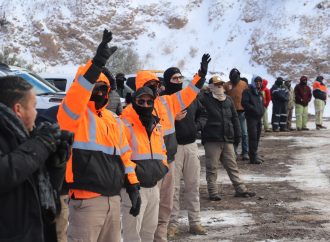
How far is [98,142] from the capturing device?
4613mm

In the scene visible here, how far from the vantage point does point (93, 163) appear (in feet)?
14.9

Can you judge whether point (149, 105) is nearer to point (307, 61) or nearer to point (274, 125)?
point (274, 125)

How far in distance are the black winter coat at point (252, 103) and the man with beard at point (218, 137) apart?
3322 mm

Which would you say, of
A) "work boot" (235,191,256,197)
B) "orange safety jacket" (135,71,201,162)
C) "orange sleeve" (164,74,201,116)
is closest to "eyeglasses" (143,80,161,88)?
"orange safety jacket" (135,71,201,162)

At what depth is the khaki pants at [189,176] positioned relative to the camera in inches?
300

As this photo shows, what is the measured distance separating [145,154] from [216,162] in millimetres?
4174

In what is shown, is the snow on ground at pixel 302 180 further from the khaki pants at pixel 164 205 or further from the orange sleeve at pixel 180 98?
the orange sleeve at pixel 180 98

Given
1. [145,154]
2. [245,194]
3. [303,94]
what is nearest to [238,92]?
[245,194]

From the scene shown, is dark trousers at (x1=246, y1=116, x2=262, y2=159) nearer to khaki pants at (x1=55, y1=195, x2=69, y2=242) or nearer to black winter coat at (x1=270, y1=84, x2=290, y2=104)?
black winter coat at (x1=270, y1=84, x2=290, y2=104)

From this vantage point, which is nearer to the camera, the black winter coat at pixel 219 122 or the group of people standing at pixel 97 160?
the group of people standing at pixel 97 160

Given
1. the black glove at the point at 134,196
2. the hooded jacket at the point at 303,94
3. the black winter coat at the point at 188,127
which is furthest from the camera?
the hooded jacket at the point at 303,94

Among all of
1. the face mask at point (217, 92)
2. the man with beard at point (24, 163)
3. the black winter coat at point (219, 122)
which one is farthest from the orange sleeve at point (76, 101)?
the face mask at point (217, 92)

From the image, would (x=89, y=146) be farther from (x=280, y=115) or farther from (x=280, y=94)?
(x=280, y=115)

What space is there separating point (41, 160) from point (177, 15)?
190 ft
